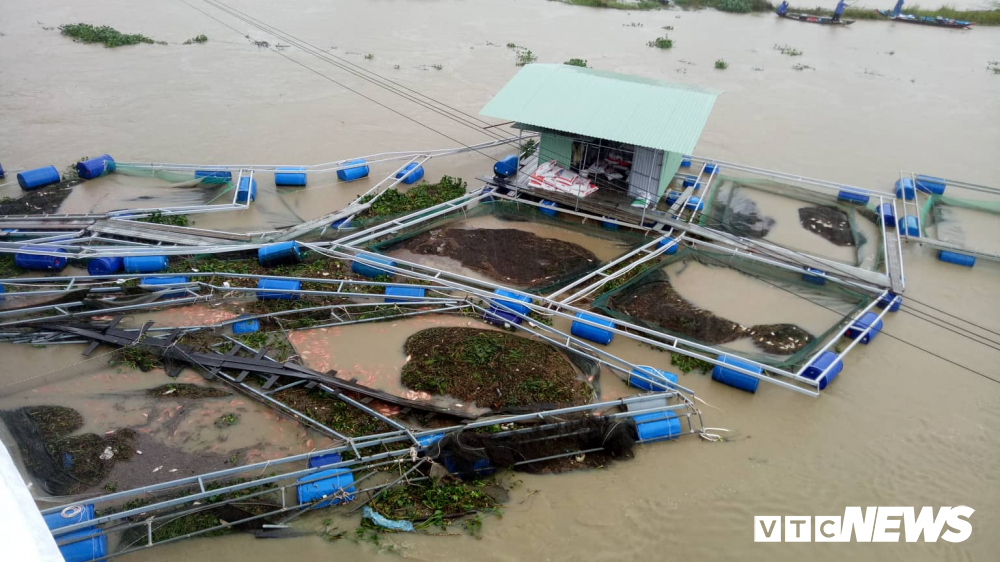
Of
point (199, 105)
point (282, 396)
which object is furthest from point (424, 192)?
point (199, 105)

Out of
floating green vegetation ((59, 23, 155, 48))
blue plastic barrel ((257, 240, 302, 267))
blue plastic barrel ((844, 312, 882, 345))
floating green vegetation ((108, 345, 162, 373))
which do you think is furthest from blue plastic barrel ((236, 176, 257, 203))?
floating green vegetation ((59, 23, 155, 48))

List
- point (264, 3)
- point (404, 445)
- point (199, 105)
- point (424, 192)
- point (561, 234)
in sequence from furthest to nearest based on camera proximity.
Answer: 1. point (264, 3)
2. point (199, 105)
3. point (424, 192)
4. point (561, 234)
5. point (404, 445)

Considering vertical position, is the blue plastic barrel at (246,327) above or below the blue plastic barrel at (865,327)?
below

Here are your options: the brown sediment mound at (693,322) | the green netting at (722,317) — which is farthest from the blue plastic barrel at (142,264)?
the brown sediment mound at (693,322)

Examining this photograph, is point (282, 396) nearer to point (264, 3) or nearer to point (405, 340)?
point (405, 340)

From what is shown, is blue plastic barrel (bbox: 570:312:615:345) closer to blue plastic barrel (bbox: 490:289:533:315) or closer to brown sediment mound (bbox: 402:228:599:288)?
blue plastic barrel (bbox: 490:289:533:315)

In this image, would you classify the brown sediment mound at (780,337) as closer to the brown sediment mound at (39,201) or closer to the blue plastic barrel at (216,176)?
the blue plastic barrel at (216,176)

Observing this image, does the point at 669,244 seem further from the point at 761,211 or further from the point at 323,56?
the point at 323,56
